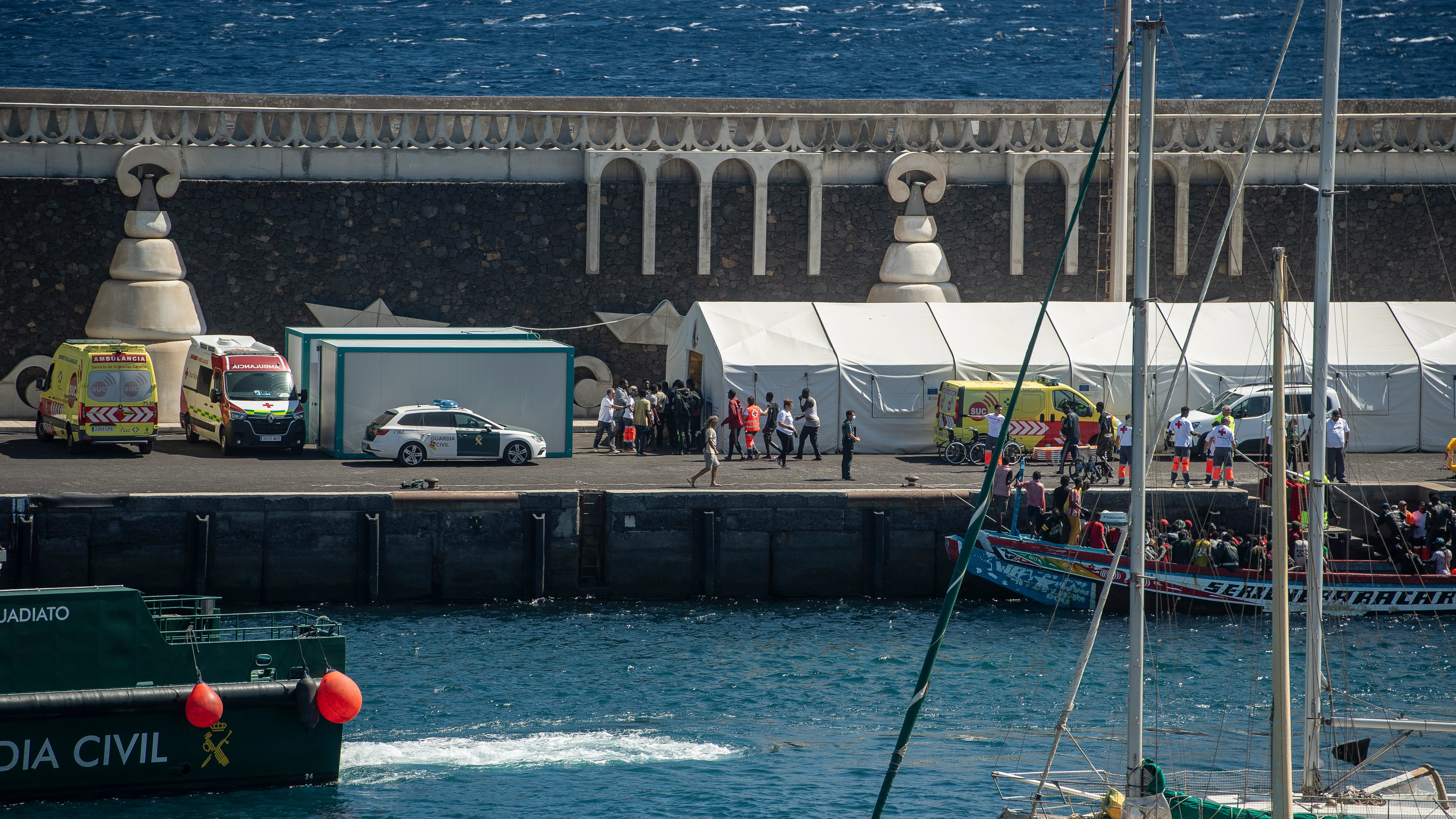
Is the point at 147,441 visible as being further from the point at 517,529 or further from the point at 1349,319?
the point at 1349,319

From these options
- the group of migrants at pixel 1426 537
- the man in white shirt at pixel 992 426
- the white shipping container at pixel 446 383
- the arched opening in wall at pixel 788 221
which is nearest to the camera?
the group of migrants at pixel 1426 537

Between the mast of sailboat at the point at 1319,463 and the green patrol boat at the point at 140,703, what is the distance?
32.0 ft

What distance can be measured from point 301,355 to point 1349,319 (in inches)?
856

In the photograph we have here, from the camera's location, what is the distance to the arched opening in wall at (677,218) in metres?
36.1

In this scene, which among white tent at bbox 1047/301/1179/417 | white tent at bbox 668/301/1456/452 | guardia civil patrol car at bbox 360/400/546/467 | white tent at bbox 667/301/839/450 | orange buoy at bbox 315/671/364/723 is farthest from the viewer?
white tent at bbox 1047/301/1179/417

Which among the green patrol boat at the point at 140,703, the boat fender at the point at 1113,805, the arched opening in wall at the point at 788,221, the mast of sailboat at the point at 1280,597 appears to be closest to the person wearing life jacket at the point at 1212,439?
the arched opening in wall at the point at 788,221

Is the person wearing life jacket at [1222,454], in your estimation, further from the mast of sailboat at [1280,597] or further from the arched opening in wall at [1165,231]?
the mast of sailboat at [1280,597]

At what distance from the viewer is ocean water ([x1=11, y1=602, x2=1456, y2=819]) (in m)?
17.0

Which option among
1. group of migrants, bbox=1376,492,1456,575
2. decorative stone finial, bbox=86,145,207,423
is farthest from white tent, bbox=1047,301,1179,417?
decorative stone finial, bbox=86,145,207,423

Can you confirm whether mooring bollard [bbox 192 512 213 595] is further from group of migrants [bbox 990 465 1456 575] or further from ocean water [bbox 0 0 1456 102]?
ocean water [bbox 0 0 1456 102]

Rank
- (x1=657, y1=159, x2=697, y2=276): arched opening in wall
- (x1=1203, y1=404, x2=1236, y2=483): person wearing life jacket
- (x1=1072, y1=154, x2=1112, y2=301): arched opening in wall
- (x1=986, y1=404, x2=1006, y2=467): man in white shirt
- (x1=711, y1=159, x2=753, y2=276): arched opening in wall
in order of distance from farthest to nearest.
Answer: (x1=1072, y1=154, x2=1112, y2=301): arched opening in wall, (x1=711, y1=159, x2=753, y2=276): arched opening in wall, (x1=657, y1=159, x2=697, y2=276): arched opening in wall, (x1=986, y1=404, x2=1006, y2=467): man in white shirt, (x1=1203, y1=404, x2=1236, y2=483): person wearing life jacket

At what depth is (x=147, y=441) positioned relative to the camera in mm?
29250

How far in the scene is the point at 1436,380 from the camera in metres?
31.8

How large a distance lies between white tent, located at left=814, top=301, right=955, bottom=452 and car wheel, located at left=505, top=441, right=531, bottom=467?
6.05 meters
